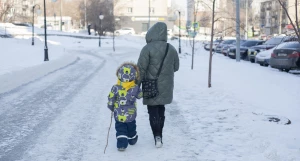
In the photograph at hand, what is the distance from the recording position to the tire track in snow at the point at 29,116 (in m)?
5.51

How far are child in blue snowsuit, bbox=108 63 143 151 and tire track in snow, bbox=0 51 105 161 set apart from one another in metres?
1.34

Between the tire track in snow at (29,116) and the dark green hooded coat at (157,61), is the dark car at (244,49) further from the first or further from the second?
the dark green hooded coat at (157,61)

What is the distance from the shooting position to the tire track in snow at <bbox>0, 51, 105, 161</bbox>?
217 inches

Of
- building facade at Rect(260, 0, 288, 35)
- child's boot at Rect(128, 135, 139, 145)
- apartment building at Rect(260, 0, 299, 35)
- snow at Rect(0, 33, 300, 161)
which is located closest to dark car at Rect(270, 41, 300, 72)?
apartment building at Rect(260, 0, 299, 35)

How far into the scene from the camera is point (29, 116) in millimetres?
7523

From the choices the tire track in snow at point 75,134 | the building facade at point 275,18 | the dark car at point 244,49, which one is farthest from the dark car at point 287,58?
the tire track in snow at point 75,134

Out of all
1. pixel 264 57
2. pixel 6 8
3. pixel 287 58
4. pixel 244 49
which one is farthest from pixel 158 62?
pixel 6 8

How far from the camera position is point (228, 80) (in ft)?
41.3

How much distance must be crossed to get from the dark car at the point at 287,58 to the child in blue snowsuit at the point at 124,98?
1357cm

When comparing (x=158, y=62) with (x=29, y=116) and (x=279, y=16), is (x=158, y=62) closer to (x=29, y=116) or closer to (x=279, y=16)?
(x=29, y=116)

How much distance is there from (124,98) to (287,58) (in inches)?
544

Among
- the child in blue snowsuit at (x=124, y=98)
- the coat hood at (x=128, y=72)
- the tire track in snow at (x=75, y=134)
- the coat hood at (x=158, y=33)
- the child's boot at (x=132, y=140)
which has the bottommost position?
the tire track in snow at (x=75, y=134)

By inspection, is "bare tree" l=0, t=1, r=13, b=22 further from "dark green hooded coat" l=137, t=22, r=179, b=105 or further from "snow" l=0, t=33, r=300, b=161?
"dark green hooded coat" l=137, t=22, r=179, b=105

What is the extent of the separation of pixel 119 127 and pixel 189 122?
2074mm
